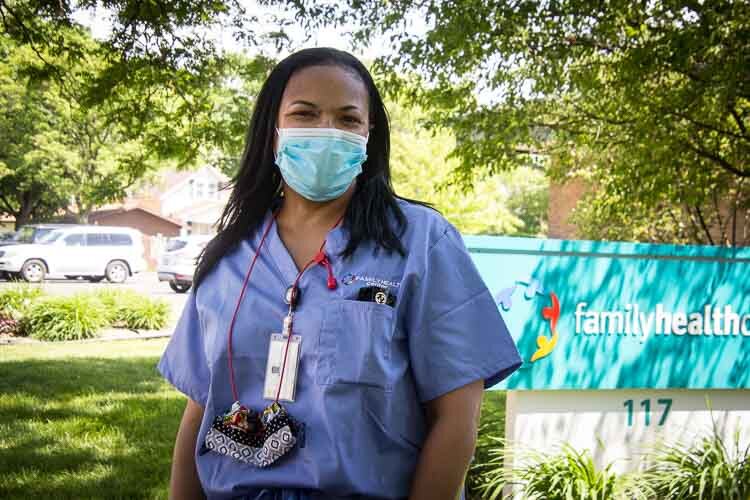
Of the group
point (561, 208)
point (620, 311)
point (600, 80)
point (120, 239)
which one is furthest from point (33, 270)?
point (620, 311)

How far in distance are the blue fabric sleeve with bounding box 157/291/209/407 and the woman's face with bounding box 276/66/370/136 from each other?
1.78ft

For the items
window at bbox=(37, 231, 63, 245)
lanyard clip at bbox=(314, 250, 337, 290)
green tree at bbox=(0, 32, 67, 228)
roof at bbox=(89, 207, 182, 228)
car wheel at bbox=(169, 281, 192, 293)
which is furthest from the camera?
roof at bbox=(89, 207, 182, 228)

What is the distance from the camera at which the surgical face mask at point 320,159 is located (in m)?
1.76

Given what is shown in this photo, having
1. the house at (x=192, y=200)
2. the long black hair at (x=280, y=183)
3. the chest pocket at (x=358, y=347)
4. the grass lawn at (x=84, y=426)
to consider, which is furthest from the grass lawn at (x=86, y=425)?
the house at (x=192, y=200)

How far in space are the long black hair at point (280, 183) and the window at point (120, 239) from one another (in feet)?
75.3

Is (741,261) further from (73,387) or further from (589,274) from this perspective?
(73,387)

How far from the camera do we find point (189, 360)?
1822 mm

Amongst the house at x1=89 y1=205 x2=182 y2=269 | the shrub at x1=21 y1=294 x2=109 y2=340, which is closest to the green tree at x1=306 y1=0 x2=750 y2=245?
the shrub at x1=21 y1=294 x2=109 y2=340

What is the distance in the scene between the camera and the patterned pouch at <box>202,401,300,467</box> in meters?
1.50

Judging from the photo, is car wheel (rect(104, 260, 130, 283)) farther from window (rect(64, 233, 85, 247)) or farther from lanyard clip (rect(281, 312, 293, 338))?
lanyard clip (rect(281, 312, 293, 338))

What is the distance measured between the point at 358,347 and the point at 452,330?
21 cm

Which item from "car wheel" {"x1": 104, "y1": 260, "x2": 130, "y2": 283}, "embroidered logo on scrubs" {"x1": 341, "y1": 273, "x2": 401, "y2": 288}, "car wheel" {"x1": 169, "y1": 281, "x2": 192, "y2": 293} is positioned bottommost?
"embroidered logo on scrubs" {"x1": 341, "y1": 273, "x2": 401, "y2": 288}

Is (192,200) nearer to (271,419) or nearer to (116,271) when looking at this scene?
(116,271)

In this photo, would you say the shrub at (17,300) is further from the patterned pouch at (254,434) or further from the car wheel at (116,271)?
the patterned pouch at (254,434)
